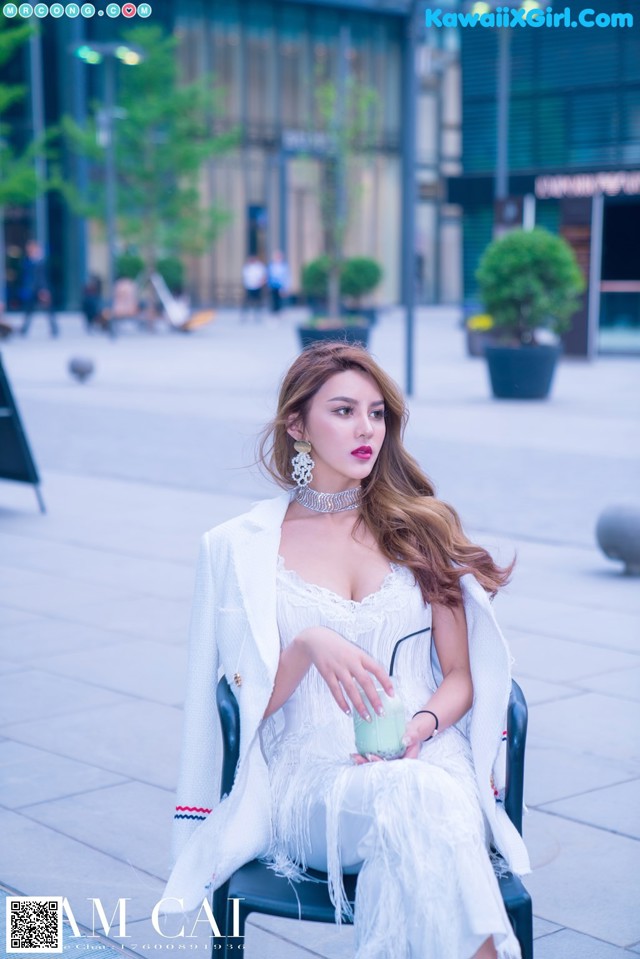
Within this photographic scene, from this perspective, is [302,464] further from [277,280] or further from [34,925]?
[277,280]

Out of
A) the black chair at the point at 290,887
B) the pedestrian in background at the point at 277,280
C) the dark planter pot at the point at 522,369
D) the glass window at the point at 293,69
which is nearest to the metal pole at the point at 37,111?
the pedestrian in background at the point at 277,280

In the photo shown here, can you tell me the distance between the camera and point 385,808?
2.44 metres

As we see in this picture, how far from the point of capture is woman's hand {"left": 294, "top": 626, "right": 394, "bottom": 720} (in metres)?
2.53

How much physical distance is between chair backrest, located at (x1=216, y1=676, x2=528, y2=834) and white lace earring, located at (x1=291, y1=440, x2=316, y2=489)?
1.58 ft

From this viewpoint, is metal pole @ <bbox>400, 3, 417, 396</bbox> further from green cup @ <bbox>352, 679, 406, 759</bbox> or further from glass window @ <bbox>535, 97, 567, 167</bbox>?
glass window @ <bbox>535, 97, 567, 167</bbox>

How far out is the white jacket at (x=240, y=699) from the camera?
2.65m

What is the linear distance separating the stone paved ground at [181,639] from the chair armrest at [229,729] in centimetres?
76

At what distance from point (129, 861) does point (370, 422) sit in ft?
5.40

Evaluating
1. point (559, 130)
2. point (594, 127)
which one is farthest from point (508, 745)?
point (559, 130)

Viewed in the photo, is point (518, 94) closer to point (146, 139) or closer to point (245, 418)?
Answer: point (146, 139)

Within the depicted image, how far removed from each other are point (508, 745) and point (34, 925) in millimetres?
1377

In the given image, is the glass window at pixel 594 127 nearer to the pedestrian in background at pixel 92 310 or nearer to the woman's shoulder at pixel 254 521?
the pedestrian in background at pixel 92 310

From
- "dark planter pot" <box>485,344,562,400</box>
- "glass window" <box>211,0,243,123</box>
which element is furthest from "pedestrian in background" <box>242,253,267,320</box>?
"dark planter pot" <box>485,344,562,400</box>

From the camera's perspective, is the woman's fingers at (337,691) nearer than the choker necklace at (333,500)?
Yes
